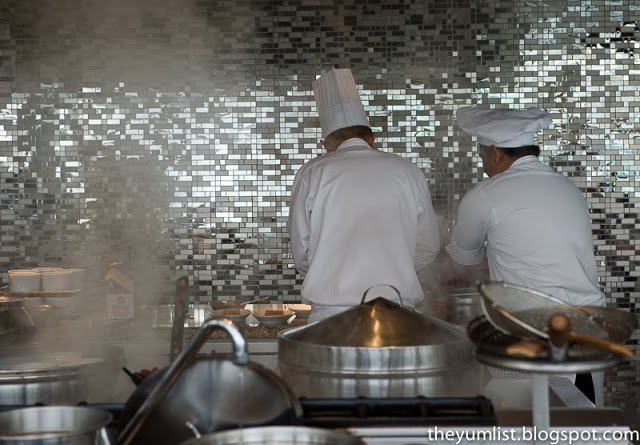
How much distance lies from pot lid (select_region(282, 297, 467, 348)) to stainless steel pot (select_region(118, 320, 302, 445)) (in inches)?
19.1

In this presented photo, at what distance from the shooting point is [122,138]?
5.14 meters

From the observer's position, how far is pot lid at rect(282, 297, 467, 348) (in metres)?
2.26

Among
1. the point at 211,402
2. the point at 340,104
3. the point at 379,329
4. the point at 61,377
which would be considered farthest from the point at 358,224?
the point at 211,402

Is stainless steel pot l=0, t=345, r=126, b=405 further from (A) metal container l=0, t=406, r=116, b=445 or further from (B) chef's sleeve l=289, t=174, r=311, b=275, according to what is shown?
(B) chef's sleeve l=289, t=174, r=311, b=275

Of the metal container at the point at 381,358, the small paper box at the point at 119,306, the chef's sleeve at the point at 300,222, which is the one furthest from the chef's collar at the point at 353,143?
the metal container at the point at 381,358

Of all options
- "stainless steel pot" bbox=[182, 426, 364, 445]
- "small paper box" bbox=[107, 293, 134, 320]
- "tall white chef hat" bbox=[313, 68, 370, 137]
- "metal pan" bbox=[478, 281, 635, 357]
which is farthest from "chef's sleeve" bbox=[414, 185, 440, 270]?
"stainless steel pot" bbox=[182, 426, 364, 445]

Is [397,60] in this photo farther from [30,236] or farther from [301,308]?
[30,236]

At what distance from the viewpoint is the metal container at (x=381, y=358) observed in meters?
2.18

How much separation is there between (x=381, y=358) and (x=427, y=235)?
140cm

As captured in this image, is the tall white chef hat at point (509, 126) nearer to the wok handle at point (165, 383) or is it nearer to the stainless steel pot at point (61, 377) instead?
the stainless steel pot at point (61, 377)

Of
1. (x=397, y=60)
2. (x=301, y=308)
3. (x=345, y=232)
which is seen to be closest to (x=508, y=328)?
(x=345, y=232)

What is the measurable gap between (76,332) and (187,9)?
254 centimetres

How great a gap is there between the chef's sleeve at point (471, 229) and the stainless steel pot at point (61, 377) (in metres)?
1.55

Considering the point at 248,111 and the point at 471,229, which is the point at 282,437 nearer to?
the point at 471,229
